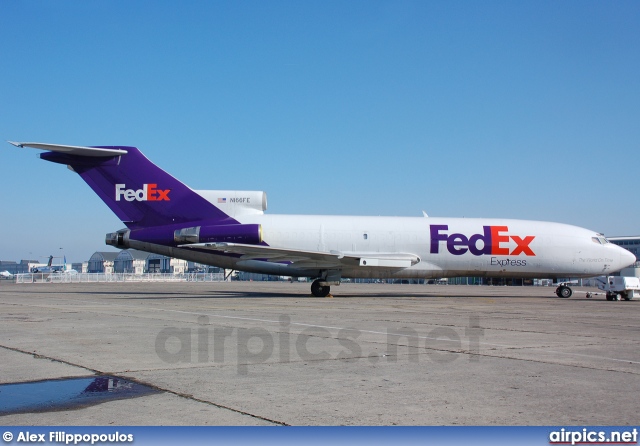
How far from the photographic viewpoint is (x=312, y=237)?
27859 millimetres

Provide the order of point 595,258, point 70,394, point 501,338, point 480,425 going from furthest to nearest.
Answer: point 595,258 → point 501,338 → point 70,394 → point 480,425

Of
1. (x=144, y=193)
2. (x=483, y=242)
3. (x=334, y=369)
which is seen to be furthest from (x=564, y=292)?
(x=334, y=369)

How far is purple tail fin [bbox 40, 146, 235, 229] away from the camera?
26.9 m

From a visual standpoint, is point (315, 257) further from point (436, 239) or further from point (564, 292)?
point (564, 292)

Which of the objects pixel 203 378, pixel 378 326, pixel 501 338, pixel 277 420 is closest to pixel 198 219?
pixel 378 326

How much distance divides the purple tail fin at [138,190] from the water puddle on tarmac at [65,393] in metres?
21.5

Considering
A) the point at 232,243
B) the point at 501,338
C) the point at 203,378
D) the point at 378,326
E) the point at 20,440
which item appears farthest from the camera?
the point at 232,243

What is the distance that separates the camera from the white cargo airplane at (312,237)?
1058 inches

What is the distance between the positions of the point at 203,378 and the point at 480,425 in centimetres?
310

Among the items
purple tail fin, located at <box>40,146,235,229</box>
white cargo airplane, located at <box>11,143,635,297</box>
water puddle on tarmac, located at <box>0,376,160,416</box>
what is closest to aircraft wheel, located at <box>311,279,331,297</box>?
white cargo airplane, located at <box>11,143,635,297</box>

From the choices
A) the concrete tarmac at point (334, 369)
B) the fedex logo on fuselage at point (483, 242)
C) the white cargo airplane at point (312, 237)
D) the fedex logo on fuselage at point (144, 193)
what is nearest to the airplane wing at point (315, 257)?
the white cargo airplane at point (312, 237)

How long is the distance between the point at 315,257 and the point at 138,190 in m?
8.92

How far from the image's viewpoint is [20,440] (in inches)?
165

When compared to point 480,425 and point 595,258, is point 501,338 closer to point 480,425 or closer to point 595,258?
point 480,425
